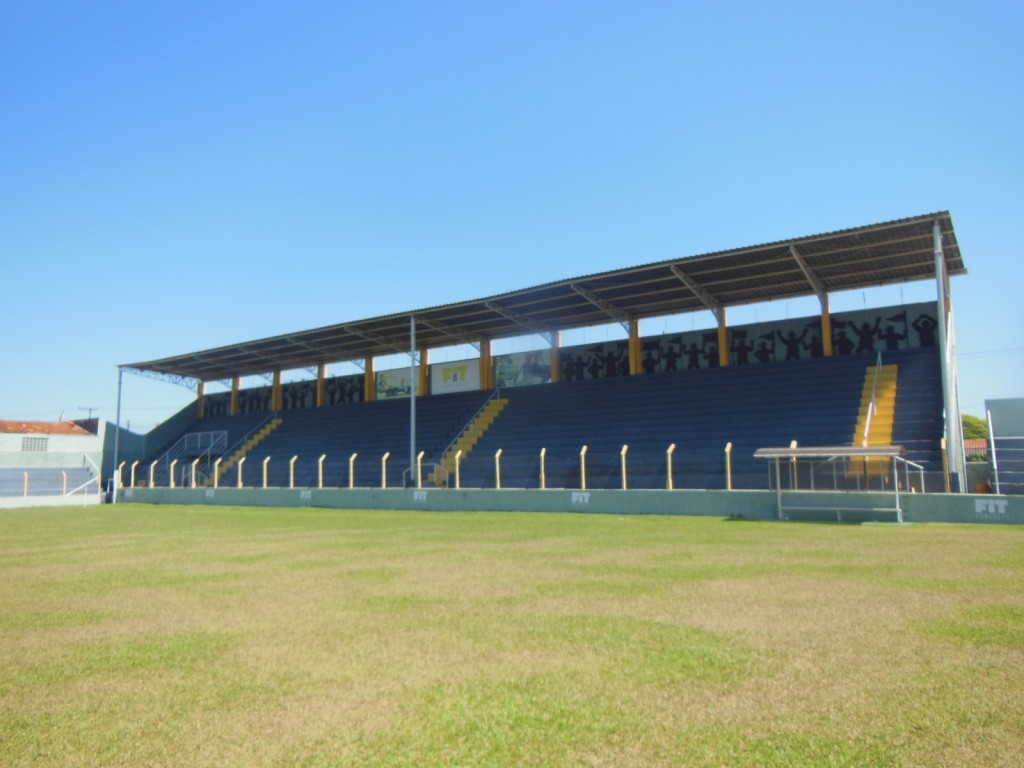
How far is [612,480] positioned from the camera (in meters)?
28.4

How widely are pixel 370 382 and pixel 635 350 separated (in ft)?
56.9

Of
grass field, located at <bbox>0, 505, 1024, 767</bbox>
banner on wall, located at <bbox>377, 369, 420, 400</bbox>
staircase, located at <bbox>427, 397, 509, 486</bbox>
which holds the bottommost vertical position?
grass field, located at <bbox>0, 505, 1024, 767</bbox>

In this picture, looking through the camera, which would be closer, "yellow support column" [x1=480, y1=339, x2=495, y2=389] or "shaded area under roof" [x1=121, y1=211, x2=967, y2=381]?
"shaded area under roof" [x1=121, y1=211, x2=967, y2=381]

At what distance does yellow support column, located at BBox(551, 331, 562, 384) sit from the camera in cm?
4016

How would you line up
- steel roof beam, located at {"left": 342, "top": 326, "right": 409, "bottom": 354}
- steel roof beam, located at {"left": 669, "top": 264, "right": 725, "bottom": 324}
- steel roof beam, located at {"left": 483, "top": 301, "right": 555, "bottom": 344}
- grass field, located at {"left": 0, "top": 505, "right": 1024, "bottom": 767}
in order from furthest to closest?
steel roof beam, located at {"left": 342, "top": 326, "right": 409, "bottom": 354}
steel roof beam, located at {"left": 483, "top": 301, "right": 555, "bottom": 344}
steel roof beam, located at {"left": 669, "top": 264, "right": 725, "bottom": 324}
grass field, located at {"left": 0, "top": 505, "right": 1024, "bottom": 767}

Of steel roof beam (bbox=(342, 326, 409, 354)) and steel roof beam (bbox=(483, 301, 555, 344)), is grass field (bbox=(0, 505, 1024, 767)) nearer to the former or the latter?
steel roof beam (bbox=(483, 301, 555, 344))

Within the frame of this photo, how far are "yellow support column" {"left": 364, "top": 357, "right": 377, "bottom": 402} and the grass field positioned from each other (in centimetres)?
3512

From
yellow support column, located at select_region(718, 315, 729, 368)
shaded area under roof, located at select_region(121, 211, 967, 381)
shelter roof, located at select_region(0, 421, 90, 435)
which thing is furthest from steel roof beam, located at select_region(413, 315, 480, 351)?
shelter roof, located at select_region(0, 421, 90, 435)

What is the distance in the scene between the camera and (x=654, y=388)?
115ft

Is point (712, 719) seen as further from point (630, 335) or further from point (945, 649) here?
point (630, 335)

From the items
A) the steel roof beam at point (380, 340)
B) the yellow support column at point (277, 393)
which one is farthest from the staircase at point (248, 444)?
the steel roof beam at point (380, 340)

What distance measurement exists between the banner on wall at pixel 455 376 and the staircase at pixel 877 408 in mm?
20170

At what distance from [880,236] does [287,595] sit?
81.2 ft

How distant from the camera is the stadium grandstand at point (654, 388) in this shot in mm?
26125
